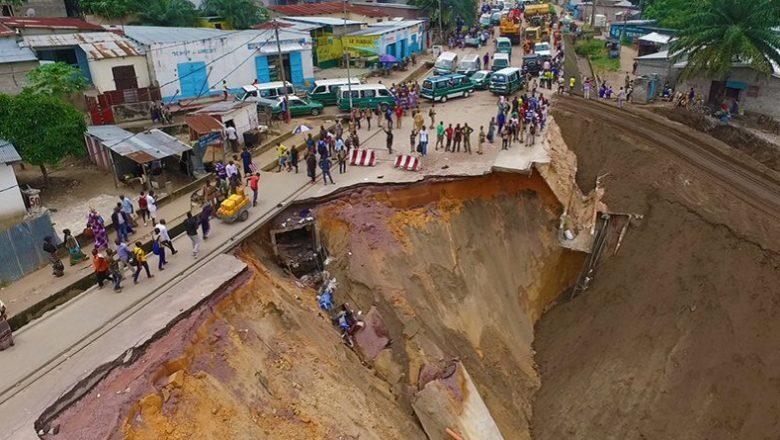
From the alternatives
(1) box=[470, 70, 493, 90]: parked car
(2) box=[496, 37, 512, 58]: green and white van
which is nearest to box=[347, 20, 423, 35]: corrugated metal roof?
(2) box=[496, 37, 512, 58]: green and white van

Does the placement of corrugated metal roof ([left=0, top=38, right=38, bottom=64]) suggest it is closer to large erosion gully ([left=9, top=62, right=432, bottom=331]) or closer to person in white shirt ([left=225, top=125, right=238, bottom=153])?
person in white shirt ([left=225, top=125, right=238, bottom=153])

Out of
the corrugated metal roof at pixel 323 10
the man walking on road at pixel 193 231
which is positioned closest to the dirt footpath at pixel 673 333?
the man walking on road at pixel 193 231

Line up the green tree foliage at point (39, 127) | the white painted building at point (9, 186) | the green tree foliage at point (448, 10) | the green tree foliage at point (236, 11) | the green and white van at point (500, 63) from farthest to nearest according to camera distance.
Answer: the green tree foliage at point (448, 10), the green tree foliage at point (236, 11), the green and white van at point (500, 63), the green tree foliage at point (39, 127), the white painted building at point (9, 186)

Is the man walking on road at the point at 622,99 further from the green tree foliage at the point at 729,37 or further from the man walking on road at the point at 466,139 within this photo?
the man walking on road at the point at 466,139

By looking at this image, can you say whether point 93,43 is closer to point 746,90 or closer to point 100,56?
point 100,56

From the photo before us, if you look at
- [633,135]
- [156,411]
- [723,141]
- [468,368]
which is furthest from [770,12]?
[156,411]

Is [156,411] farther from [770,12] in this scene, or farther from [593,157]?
[770,12]
